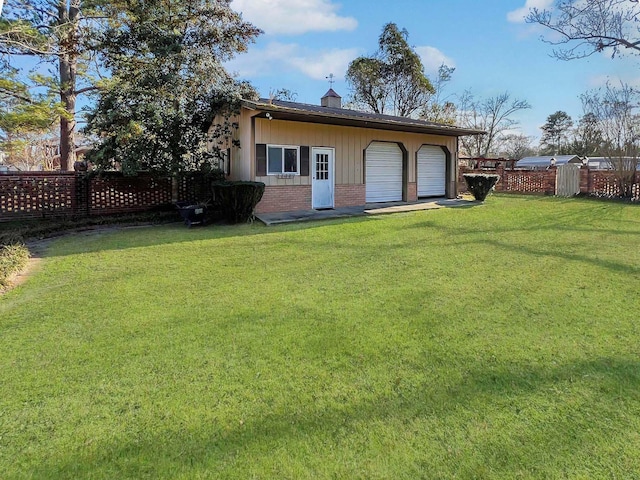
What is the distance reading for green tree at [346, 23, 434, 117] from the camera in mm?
26547

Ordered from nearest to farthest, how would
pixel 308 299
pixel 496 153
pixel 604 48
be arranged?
pixel 308 299, pixel 604 48, pixel 496 153

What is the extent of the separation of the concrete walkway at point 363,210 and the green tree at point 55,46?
21.3 feet

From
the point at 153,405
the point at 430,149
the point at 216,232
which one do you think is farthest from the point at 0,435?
the point at 430,149

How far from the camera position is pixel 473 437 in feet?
7.38

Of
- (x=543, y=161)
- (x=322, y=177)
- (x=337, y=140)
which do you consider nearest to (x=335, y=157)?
(x=337, y=140)

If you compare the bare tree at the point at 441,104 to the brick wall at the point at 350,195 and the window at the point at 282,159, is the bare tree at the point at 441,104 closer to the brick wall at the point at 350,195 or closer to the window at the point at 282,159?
the brick wall at the point at 350,195

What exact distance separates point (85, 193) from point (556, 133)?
53495 mm

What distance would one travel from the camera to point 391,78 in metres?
27.2

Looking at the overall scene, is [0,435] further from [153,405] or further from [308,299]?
[308,299]

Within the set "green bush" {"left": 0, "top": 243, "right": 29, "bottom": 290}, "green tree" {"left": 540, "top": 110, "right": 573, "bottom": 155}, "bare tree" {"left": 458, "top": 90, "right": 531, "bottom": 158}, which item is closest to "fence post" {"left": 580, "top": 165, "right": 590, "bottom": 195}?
"green bush" {"left": 0, "top": 243, "right": 29, "bottom": 290}

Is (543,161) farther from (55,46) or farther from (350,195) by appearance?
(55,46)

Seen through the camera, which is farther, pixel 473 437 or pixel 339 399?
pixel 339 399

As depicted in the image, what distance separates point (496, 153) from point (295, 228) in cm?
4028

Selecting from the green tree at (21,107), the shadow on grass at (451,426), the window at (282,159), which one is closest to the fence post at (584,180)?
the window at (282,159)
